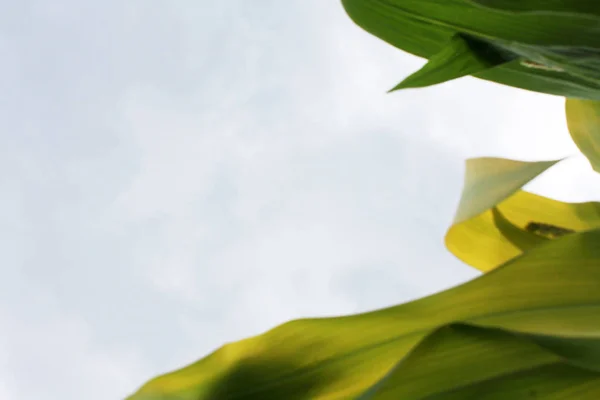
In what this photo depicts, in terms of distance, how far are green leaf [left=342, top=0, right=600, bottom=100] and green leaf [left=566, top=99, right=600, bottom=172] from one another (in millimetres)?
147

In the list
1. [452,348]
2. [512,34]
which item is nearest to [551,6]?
[512,34]

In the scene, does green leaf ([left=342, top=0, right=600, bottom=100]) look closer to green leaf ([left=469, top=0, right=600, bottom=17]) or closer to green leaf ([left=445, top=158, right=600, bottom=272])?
green leaf ([left=469, top=0, right=600, bottom=17])

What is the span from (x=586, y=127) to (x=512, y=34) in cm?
23

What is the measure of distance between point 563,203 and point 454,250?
0.10m

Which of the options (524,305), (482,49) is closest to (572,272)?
(524,305)

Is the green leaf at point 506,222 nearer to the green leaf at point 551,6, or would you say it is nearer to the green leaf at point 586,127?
the green leaf at point 586,127

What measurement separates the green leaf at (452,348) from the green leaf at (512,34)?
0.10m

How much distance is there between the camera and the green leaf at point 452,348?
311 millimetres

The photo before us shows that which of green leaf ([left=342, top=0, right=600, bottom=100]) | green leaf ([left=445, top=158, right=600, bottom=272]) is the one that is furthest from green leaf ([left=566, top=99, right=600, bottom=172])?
green leaf ([left=342, top=0, right=600, bottom=100])

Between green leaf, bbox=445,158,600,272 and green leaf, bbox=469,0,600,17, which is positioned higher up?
green leaf, bbox=469,0,600,17

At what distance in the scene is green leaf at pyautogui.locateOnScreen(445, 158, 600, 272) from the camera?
0.49m

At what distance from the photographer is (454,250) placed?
0.52 metres

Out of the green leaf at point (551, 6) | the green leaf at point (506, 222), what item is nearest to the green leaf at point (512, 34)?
the green leaf at point (551, 6)

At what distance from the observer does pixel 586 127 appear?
1.67ft
